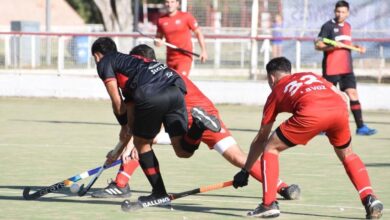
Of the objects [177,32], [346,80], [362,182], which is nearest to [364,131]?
[346,80]

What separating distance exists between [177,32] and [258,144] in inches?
281

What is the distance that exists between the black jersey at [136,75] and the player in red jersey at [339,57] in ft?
21.3

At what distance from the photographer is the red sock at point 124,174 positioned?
9141mm

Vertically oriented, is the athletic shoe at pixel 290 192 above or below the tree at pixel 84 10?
above

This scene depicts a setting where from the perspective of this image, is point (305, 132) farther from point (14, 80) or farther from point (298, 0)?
point (298, 0)

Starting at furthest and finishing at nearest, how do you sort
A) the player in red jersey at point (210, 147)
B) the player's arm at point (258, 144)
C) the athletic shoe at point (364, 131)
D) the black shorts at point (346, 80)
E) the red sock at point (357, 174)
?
the athletic shoe at point (364, 131) < the black shorts at point (346, 80) < the player in red jersey at point (210, 147) < the red sock at point (357, 174) < the player's arm at point (258, 144)

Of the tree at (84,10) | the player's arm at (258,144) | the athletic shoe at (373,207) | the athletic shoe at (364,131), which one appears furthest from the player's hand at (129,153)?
the tree at (84,10)

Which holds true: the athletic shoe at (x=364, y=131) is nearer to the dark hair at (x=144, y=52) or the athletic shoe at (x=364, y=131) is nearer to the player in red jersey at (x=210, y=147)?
the player in red jersey at (x=210, y=147)

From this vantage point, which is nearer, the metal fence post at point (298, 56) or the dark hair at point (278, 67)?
the dark hair at point (278, 67)

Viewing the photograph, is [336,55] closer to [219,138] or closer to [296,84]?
[219,138]

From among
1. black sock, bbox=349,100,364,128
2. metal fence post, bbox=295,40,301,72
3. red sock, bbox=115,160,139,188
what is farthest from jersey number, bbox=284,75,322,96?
metal fence post, bbox=295,40,301,72

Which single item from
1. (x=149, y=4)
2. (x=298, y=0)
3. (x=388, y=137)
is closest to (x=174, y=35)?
(x=388, y=137)

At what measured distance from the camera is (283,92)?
7859mm

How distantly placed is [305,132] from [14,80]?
13618mm
